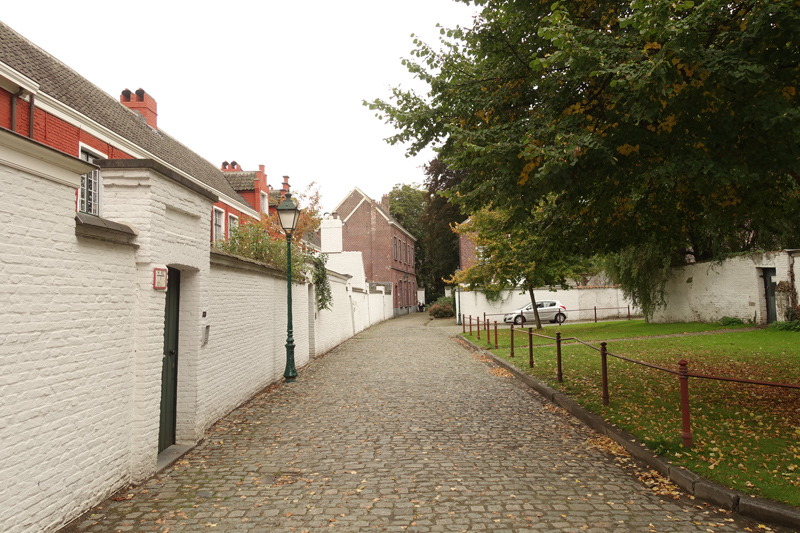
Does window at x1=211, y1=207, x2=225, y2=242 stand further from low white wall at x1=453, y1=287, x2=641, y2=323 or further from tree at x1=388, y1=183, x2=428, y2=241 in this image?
tree at x1=388, y1=183, x2=428, y2=241

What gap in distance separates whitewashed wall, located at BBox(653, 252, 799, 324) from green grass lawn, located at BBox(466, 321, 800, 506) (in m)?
3.33

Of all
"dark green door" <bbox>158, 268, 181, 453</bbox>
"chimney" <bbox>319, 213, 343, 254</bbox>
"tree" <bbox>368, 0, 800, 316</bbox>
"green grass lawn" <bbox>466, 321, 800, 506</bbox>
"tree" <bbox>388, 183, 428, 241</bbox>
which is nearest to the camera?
"green grass lawn" <bbox>466, 321, 800, 506</bbox>

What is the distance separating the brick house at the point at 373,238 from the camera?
46.0m

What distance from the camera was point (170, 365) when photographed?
612 centimetres

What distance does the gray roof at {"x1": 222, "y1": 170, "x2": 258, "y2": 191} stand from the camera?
29.1 metres

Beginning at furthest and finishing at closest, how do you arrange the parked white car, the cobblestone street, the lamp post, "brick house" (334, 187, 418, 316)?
"brick house" (334, 187, 418, 316)
the parked white car
the lamp post
the cobblestone street

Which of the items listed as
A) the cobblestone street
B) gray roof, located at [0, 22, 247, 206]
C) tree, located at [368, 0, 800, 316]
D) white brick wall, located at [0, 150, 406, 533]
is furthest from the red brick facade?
tree, located at [368, 0, 800, 316]

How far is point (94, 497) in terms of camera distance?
4.21 m

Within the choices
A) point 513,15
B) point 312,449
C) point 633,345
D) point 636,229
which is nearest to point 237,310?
point 312,449

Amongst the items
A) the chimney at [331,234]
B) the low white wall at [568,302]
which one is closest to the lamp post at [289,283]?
the low white wall at [568,302]

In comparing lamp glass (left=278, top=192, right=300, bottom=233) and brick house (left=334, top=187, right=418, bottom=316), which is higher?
brick house (left=334, top=187, right=418, bottom=316)

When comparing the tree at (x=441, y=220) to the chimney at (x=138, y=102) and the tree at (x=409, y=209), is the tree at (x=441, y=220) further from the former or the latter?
the chimney at (x=138, y=102)

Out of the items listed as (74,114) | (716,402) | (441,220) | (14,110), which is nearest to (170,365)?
(716,402)

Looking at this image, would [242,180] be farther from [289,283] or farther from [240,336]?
[240,336]
